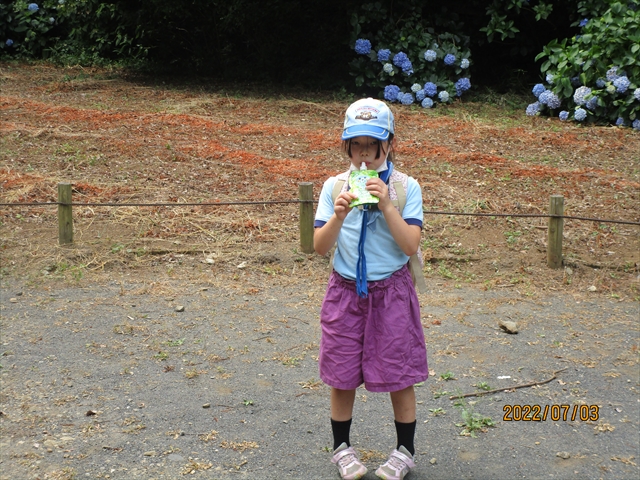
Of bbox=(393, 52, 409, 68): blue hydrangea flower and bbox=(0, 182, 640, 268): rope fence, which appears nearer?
bbox=(0, 182, 640, 268): rope fence

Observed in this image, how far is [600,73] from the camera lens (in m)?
10.8

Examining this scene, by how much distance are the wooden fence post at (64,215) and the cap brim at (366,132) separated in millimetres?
4200

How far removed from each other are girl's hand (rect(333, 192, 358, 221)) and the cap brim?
0.24 meters

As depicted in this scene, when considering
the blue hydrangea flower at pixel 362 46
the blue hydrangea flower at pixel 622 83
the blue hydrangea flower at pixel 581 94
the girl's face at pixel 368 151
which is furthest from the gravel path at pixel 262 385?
the blue hydrangea flower at pixel 362 46

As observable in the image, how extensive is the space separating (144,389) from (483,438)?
1.74 metres

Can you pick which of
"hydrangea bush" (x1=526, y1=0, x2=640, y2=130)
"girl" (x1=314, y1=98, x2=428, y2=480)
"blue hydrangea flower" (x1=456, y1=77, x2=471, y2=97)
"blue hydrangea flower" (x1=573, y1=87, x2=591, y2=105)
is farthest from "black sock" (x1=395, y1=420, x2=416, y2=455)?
"blue hydrangea flower" (x1=456, y1=77, x2=471, y2=97)

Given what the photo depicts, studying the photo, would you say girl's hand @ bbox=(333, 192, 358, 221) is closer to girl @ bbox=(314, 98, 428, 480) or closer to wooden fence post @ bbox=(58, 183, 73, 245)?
girl @ bbox=(314, 98, 428, 480)

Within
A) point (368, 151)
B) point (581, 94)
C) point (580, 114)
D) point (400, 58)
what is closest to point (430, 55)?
point (400, 58)

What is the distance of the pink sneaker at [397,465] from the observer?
317 cm

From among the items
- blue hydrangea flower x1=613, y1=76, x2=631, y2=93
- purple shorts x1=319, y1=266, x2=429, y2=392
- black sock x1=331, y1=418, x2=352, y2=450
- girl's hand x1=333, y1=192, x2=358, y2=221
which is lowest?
black sock x1=331, y1=418, x2=352, y2=450

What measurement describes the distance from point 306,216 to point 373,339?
3620 mm

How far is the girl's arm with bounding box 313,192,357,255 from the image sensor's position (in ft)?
9.34

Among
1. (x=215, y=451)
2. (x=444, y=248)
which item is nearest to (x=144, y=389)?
(x=215, y=451)

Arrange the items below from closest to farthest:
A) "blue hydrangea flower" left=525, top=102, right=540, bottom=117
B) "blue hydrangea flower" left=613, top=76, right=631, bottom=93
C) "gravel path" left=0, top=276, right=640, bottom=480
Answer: "gravel path" left=0, top=276, right=640, bottom=480
"blue hydrangea flower" left=613, top=76, right=631, bottom=93
"blue hydrangea flower" left=525, top=102, right=540, bottom=117
